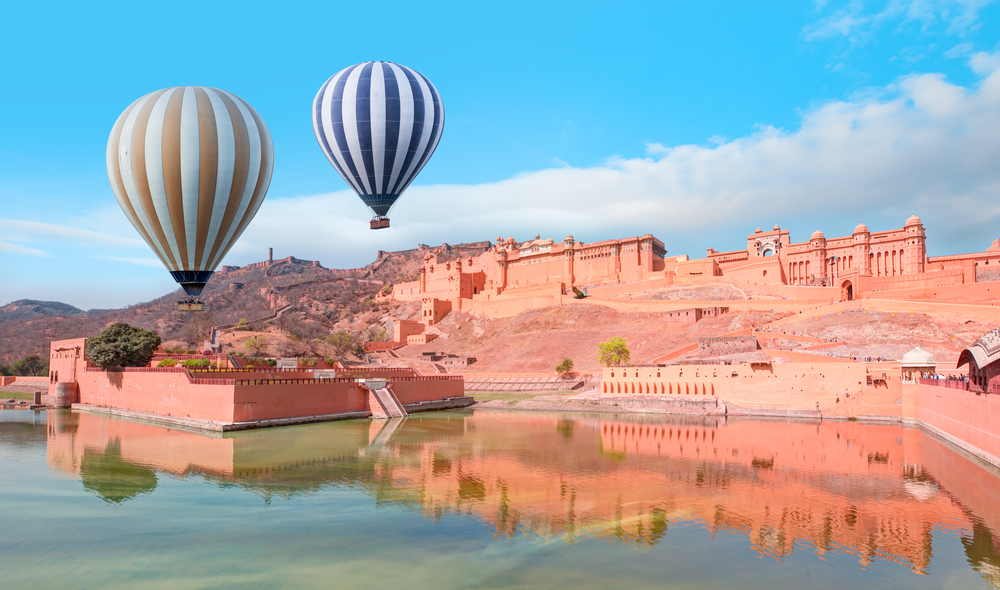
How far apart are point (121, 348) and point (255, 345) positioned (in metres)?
19.0

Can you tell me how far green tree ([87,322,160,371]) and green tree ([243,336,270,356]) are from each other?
14.9m

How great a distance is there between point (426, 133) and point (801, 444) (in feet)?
59.6

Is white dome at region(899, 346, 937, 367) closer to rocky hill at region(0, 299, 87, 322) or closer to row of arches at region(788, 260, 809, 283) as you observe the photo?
row of arches at region(788, 260, 809, 283)

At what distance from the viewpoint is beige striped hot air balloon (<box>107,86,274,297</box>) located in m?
21.4

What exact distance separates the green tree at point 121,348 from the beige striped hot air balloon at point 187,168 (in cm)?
1362

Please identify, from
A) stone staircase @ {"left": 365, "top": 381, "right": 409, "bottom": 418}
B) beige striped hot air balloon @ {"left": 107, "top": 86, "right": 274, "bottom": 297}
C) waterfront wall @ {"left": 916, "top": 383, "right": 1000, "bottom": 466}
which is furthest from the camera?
stone staircase @ {"left": 365, "top": 381, "right": 409, "bottom": 418}

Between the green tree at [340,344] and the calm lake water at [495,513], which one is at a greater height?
the green tree at [340,344]

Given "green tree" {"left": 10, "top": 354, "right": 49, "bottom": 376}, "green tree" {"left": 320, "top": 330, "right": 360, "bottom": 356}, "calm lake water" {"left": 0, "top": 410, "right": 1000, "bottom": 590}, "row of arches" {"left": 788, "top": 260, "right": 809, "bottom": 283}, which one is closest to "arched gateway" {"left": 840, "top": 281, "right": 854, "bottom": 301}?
"row of arches" {"left": 788, "top": 260, "right": 809, "bottom": 283}

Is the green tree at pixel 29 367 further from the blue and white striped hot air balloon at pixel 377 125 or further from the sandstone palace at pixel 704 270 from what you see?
the blue and white striped hot air balloon at pixel 377 125

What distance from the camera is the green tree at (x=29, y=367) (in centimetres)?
5378

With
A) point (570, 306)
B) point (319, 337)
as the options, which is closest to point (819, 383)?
point (570, 306)

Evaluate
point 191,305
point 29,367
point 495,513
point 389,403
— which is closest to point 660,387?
point 389,403

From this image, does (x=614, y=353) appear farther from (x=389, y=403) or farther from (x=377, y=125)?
(x=377, y=125)

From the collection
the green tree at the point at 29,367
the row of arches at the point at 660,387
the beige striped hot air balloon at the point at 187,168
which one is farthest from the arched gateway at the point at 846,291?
the green tree at the point at 29,367
